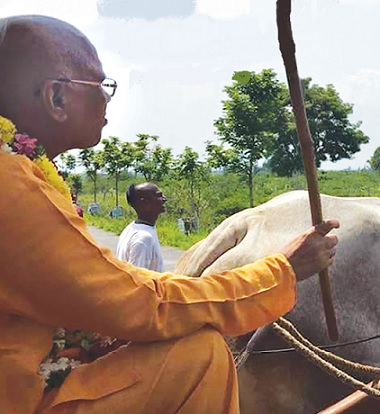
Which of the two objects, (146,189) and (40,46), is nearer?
(40,46)

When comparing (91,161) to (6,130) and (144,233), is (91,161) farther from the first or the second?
(6,130)

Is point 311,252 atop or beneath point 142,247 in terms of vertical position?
atop

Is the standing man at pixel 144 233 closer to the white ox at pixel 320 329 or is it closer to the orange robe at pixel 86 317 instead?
the white ox at pixel 320 329

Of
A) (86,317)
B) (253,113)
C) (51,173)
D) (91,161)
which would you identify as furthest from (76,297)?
(91,161)

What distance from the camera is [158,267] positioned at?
4914 millimetres

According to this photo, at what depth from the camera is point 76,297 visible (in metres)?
1.59

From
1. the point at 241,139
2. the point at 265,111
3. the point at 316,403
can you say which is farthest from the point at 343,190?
the point at 316,403

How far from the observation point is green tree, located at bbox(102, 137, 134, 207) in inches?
986

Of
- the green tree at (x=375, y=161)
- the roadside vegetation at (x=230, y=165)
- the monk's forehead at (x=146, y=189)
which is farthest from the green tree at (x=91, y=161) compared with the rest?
the monk's forehead at (x=146, y=189)

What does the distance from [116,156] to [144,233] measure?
21.4m

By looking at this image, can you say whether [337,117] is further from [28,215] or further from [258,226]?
[28,215]

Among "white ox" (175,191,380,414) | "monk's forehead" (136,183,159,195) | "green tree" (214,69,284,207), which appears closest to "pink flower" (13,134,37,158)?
"white ox" (175,191,380,414)

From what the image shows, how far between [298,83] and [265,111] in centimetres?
650

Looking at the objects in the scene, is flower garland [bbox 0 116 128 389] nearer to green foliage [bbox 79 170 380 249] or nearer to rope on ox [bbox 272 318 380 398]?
rope on ox [bbox 272 318 380 398]
